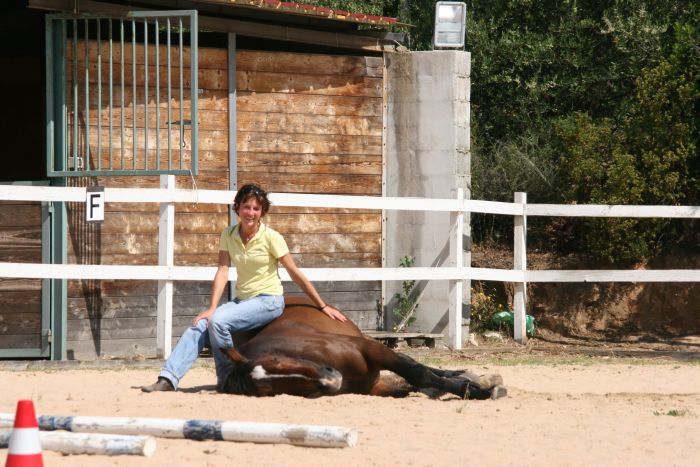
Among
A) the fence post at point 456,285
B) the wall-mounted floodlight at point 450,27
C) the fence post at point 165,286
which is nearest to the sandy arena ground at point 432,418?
the fence post at point 165,286

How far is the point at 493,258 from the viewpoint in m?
14.7

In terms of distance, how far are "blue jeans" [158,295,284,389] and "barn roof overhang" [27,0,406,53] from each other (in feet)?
12.2

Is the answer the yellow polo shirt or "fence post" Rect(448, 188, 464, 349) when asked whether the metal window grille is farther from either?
"fence post" Rect(448, 188, 464, 349)

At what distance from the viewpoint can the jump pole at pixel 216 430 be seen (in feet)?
16.8

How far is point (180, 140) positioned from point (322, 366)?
3617 millimetres

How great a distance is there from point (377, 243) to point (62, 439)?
714 cm

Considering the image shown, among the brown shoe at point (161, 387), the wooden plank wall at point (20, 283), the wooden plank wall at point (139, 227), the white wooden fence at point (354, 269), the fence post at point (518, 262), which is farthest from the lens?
the fence post at point (518, 262)

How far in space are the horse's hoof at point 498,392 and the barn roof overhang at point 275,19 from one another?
4.66m

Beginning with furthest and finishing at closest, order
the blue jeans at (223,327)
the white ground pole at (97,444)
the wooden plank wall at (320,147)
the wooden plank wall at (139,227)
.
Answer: the wooden plank wall at (320,147) < the wooden plank wall at (139,227) < the blue jeans at (223,327) < the white ground pole at (97,444)

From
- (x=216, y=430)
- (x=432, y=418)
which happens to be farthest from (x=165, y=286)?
(x=216, y=430)

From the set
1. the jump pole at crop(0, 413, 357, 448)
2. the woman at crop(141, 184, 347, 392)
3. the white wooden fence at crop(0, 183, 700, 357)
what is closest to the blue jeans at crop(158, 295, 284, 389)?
the woman at crop(141, 184, 347, 392)

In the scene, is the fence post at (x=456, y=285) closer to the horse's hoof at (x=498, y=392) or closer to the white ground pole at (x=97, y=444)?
the horse's hoof at (x=498, y=392)

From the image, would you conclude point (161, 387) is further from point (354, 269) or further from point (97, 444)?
point (354, 269)

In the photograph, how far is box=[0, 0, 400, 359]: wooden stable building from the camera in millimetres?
9930
